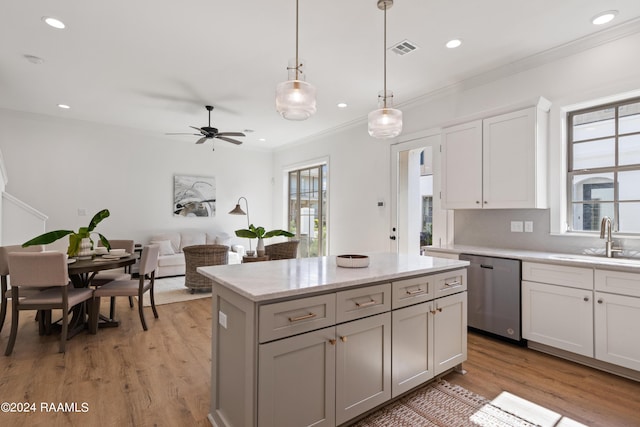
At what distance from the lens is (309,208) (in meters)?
6.97

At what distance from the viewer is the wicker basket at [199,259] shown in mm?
4863

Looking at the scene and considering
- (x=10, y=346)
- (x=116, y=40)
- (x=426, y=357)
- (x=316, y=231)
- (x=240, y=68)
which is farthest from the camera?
(x=316, y=231)

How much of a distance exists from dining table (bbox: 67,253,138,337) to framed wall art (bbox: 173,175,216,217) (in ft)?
10.7

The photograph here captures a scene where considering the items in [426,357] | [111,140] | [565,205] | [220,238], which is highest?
[111,140]

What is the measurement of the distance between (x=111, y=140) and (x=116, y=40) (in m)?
3.67

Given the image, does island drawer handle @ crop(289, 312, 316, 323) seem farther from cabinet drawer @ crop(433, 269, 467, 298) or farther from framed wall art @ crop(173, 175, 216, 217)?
framed wall art @ crop(173, 175, 216, 217)

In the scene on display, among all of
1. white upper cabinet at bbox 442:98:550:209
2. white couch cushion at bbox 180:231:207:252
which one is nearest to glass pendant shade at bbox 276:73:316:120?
white upper cabinet at bbox 442:98:550:209

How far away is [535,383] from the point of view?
7.87 feet

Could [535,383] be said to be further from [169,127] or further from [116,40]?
[169,127]

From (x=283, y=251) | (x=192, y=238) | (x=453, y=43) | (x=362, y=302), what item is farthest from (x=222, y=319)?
(x=192, y=238)

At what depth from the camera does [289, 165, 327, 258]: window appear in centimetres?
653

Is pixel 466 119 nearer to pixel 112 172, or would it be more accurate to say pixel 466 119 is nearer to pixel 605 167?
pixel 605 167

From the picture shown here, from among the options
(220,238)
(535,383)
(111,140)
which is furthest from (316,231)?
(535,383)

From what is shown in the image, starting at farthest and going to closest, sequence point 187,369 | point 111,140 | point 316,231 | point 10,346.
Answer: point 316,231 < point 111,140 < point 10,346 < point 187,369
